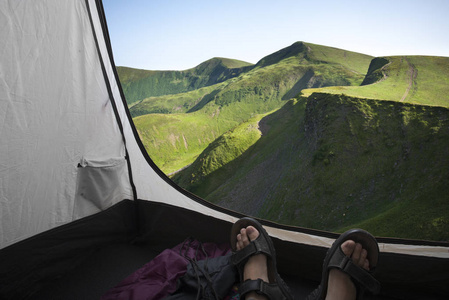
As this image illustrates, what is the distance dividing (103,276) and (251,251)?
176 cm

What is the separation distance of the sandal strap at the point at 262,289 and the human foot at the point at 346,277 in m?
0.34

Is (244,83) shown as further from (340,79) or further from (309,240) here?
(309,240)

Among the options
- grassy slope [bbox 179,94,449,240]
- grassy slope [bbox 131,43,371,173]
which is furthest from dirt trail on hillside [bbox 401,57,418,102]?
grassy slope [bbox 131,43,371,173]

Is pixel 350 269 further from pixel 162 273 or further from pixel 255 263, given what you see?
pixel 162 273

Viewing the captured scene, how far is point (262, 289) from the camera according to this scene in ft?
5.60

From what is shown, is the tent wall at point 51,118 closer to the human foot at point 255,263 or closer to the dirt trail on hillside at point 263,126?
the human foot at point 255,263

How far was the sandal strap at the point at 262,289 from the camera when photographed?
5.60 ft

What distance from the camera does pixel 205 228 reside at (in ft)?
9.02

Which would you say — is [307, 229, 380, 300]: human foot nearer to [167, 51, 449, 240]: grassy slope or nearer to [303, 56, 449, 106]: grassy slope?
[167, 51, 449, 240]: grassy slope

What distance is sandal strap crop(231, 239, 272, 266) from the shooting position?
6.56 ft

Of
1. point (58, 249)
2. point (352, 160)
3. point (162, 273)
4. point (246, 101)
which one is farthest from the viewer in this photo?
point (246, 101)

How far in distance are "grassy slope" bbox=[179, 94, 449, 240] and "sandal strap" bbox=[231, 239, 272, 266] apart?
9358 millimetres

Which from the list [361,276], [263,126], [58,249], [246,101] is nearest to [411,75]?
[263,126]

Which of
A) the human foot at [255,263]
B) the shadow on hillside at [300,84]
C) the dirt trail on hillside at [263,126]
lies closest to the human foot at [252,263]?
the human foot at [255,263]
